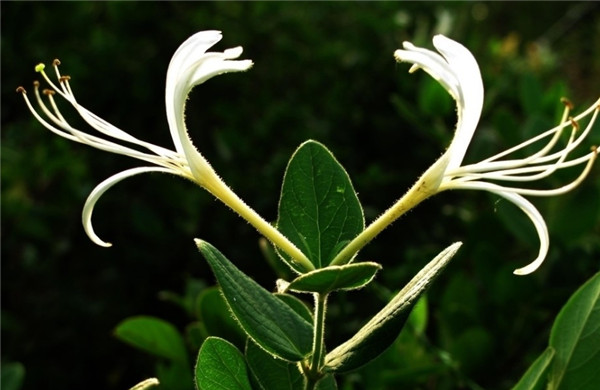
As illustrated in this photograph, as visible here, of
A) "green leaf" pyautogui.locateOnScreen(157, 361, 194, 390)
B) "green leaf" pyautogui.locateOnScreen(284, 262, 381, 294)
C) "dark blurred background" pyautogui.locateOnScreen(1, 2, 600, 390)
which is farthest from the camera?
"dark blurred background" pyautogui.locateOnScreen(1, 2, 600, 390)

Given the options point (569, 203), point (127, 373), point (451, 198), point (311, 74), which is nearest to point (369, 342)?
point (569, 203)

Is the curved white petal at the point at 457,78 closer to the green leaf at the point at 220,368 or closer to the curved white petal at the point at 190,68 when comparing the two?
the curved white petal at the point at 190,68

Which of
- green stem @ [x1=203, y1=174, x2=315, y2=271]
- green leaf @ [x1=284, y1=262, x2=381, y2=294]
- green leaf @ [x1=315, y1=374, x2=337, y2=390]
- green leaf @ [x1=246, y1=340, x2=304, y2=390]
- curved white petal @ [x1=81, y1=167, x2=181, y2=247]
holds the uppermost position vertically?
curved white petal @ [x1=81, y1=167, x2=181, y2=247]

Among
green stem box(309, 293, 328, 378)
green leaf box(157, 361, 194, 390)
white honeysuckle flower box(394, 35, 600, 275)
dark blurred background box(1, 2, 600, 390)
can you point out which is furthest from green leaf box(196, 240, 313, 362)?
dark blurred background box(1, 2, 600, 390)

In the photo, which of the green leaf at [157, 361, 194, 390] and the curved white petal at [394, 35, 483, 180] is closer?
the curved white petal at [394, 35, 483, 180]

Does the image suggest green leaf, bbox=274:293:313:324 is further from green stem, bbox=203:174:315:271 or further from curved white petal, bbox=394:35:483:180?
curved white petal, bbox=394:35:483:180

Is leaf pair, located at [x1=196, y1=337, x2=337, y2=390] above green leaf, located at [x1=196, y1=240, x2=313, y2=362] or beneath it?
beneath

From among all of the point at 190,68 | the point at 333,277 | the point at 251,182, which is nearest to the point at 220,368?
the point at 333,277

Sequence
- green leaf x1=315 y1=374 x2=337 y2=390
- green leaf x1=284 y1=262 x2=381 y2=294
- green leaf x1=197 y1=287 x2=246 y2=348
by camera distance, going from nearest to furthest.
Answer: green leaf x1=284 y1=262 x2=381 y2=294
green leaf x1=315 y1=374 x2=337 y2=390
green leaf x1=197 y1=287 x2=246 y2=348
